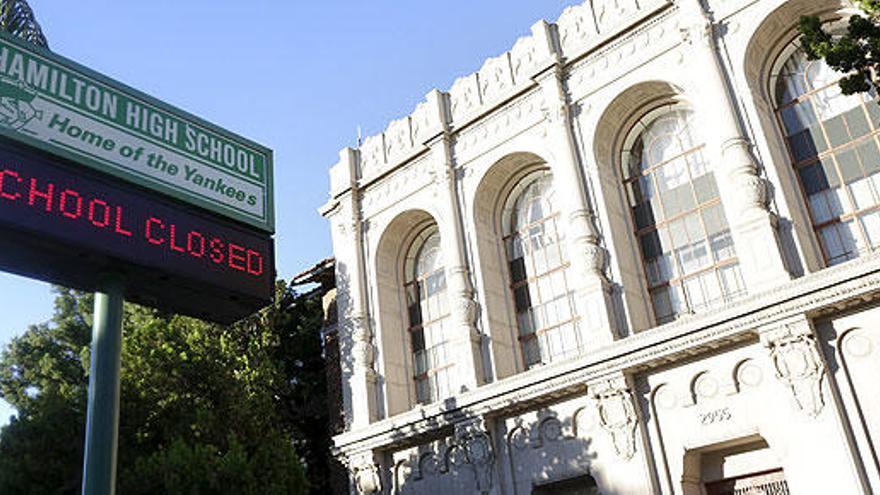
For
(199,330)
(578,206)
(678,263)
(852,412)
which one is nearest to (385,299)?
(199,330)

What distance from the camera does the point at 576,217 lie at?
16.1 meters

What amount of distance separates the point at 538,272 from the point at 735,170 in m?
5.23

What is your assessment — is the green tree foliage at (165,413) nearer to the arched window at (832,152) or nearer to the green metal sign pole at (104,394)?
the green metal sign pole at (104,394)

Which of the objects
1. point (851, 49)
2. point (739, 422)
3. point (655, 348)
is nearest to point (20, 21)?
point (655, 348)

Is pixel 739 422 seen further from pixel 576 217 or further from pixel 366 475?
pixel 366 475

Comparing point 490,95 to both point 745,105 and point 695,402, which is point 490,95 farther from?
point 695,402

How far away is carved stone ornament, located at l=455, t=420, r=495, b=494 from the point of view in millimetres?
16047

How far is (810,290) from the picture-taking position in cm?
1239

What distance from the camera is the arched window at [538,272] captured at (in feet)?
55.7

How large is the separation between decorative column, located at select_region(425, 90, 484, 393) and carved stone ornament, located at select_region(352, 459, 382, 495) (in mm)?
2845

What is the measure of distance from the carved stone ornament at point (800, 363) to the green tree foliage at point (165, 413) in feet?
33.7

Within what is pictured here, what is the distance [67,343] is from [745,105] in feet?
68.7

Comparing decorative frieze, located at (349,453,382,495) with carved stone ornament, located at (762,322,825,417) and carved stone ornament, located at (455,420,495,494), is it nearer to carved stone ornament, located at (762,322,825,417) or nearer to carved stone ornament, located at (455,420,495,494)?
carved stone ornament, located at (455,420,495,494)

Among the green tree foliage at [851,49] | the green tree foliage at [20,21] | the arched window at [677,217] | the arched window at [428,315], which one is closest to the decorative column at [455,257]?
the arched window at [428,315]
